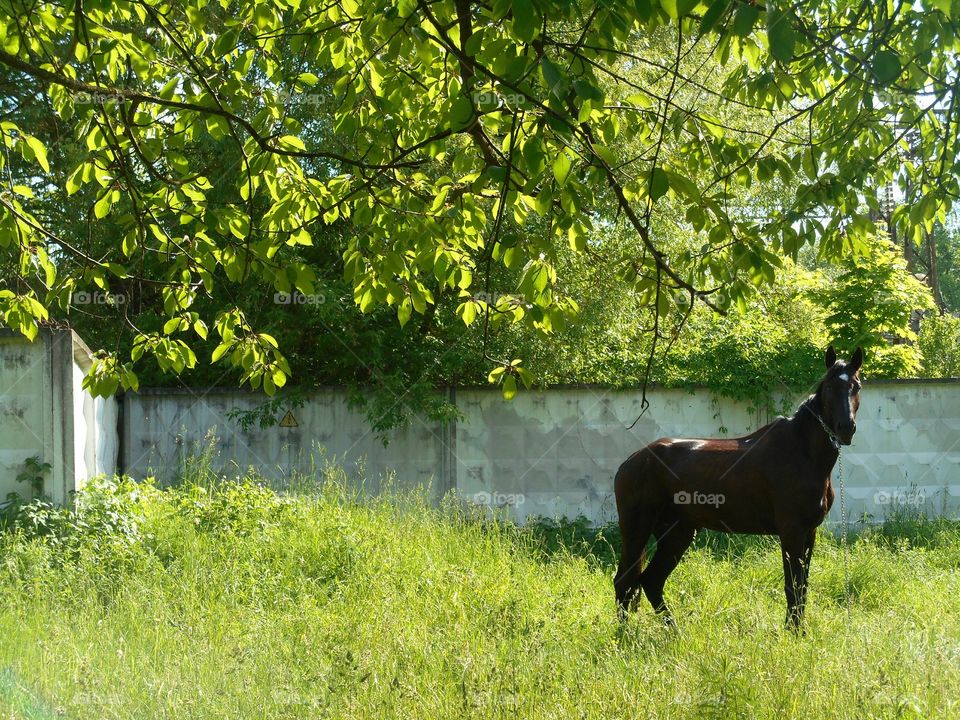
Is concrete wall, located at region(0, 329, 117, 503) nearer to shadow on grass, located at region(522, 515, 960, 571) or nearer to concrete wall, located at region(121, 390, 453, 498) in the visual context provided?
concrete wall, located at region(121, 390, 453, 498)

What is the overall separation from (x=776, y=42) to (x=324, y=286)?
29.0 feet

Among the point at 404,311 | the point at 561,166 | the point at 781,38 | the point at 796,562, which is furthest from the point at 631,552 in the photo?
the point at 781,38

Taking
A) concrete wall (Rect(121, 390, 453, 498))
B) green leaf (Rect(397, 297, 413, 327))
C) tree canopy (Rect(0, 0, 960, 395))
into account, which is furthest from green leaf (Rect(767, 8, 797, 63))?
concrete wall (Rect(121, 390, 453, 498))

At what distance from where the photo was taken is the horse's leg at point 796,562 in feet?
22.9

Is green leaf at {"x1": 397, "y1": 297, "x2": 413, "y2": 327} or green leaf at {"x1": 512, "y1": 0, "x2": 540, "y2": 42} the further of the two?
green leaf at {"x1": 397, "y1": 297, "x2": 413, "y2": 327}

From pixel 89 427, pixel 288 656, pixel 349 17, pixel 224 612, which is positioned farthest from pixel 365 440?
pixel 349 17

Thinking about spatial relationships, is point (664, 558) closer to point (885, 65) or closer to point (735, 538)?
point (735, 538)

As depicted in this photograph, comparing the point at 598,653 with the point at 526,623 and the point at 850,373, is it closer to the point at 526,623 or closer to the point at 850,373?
the point at 526,623

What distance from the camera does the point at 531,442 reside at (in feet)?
40.7

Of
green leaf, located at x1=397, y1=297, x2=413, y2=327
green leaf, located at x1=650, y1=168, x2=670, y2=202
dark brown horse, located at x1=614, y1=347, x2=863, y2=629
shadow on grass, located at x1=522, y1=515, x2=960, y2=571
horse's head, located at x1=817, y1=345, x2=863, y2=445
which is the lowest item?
shadow on grass, located at x1=522, y1=515, x2=960, y2=571

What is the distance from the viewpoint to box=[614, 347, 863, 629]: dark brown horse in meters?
7.05

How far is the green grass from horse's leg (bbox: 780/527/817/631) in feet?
0.98

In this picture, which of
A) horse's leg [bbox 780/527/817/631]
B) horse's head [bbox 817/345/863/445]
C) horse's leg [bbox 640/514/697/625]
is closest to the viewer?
horse's head [bbox 817/345/863/445]

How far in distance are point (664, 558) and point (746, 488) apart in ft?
2.87
